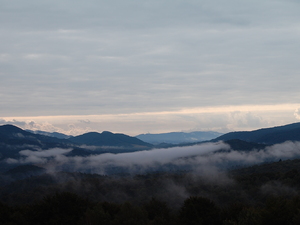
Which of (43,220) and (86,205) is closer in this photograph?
(43,220)

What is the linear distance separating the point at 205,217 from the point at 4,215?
51.4 metres

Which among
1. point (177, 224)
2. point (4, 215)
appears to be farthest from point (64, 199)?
point (177, 224)

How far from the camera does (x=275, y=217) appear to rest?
65625 mm

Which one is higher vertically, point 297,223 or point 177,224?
point 297,223

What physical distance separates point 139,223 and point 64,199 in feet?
73.1

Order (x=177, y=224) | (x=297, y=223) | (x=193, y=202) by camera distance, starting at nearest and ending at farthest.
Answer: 1. (x=297, y=223)
2. (x=177, y=224)
3. (x=193, y=202)

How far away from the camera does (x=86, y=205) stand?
9844 cm

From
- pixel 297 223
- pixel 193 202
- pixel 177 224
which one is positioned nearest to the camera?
pixel 297 223

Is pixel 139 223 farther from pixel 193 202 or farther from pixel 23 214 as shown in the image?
pixel 23 214

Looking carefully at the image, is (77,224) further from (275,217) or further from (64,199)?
(275,217)

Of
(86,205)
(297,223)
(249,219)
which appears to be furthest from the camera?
(86,205)

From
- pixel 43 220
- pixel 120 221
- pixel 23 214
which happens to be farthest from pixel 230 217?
pixel 23 214

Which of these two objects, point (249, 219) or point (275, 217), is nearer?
point (275, 217)

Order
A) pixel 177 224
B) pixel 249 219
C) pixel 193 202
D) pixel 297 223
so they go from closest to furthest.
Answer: pixel 297 223 → pixel 249 219 → pixel 177 224 → pixel 193 202
